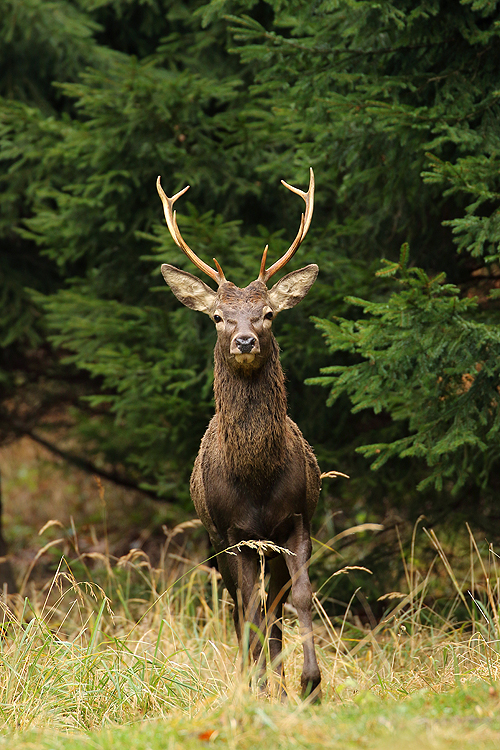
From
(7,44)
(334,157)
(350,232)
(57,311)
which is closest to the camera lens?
(334,157)

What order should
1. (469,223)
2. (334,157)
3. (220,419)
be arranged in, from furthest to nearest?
1. (334,157)
2. (469,223)
3. (220,419)

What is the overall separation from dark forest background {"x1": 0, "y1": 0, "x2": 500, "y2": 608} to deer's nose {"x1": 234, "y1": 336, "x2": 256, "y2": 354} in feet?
3.41

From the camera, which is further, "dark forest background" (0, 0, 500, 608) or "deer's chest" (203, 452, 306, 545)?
"dark forest background" (0, 0, 500, 608)

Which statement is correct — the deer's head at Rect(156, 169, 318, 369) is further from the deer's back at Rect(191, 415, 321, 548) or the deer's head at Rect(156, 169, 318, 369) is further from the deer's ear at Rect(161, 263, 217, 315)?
the deer's back at Rect(191, 415, 321, 548)

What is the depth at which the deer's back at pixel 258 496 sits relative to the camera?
4285 millimetres

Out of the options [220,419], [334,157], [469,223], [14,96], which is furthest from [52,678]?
[14,96]

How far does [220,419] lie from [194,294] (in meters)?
0.71

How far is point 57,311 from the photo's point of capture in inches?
285

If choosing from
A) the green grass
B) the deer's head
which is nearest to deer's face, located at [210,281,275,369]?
the deer's head

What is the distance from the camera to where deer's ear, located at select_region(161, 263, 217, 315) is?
4.62 metres

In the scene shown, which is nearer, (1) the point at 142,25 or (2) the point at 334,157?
(2) the point at 334,157

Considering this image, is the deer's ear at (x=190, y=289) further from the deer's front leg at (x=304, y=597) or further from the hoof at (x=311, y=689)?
the hoof at (x=311, y=689)

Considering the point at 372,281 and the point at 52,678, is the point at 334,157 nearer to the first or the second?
the point at 372,281

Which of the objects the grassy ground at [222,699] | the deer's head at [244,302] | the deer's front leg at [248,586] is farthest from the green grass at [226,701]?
the deer's head at [244,302]
